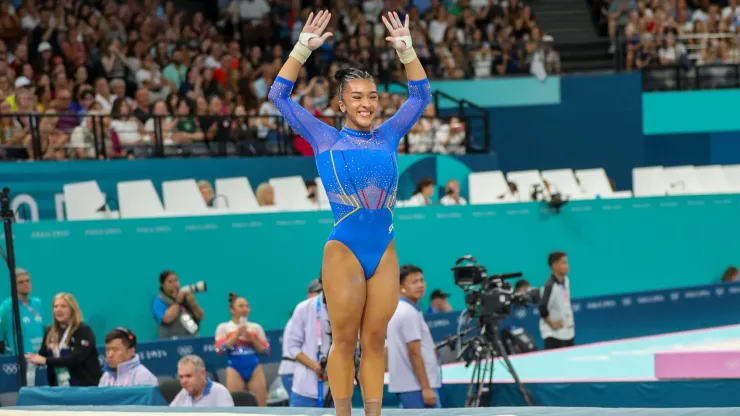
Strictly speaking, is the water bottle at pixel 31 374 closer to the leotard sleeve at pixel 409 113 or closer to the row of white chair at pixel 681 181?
the leotard sleeve at pixel 409 113

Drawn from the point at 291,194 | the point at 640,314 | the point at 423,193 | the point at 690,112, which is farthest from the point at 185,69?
the point at 690,112

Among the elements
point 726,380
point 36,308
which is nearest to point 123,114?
point 36,308

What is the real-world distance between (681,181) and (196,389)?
37.6ft

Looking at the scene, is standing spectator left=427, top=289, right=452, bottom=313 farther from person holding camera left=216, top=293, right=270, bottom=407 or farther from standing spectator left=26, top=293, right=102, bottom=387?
standing spectator left=26, top=293, right=102, bottom=387

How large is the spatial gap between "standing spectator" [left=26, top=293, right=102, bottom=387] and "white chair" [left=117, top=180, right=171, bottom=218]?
356 centimetres

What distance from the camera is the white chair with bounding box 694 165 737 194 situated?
18078 millimetres

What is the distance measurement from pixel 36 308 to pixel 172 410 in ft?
12.6

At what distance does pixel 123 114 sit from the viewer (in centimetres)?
1389

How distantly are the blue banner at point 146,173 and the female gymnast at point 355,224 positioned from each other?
6865 millimetres

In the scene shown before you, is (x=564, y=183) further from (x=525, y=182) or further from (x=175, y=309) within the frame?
(x=175, y=309)

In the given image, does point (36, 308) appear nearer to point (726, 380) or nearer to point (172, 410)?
point (172, 410)

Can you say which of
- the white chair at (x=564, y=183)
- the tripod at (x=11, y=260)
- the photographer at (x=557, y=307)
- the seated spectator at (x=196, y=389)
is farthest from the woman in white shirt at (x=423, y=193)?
the tripod at (x=11, y=260)

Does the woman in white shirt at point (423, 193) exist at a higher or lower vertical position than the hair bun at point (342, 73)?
lower

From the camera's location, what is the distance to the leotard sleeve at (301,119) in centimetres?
570
